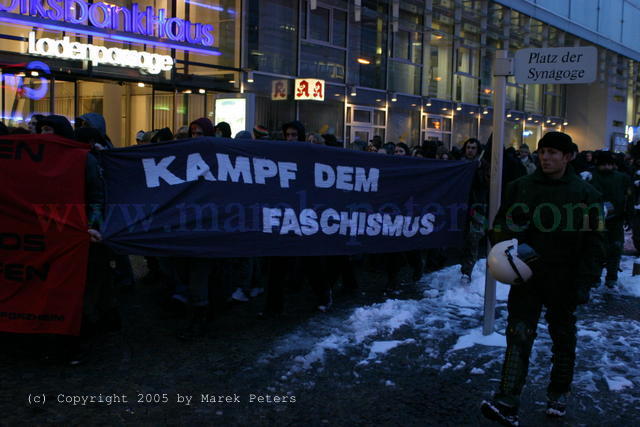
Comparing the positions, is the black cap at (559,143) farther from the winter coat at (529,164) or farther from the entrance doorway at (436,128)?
the entrance doorway at (436,128)

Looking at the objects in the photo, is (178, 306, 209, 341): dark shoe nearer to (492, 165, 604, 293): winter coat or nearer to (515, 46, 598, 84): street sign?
(492, 165, 604, 293): winter coat

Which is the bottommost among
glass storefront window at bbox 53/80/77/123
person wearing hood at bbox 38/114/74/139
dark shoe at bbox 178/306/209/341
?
dark shoe at bbox 178/306/209/341

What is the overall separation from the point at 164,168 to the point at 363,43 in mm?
17186

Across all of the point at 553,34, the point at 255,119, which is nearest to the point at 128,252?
the point at 255,119

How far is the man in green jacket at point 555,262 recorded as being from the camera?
426 cm

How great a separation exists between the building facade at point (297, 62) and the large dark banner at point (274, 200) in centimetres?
936

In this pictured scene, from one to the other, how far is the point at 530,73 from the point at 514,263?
2.42 metres

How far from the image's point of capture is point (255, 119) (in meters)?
18.5

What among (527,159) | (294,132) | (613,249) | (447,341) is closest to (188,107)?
(527,159)

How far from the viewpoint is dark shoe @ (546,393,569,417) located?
439cm

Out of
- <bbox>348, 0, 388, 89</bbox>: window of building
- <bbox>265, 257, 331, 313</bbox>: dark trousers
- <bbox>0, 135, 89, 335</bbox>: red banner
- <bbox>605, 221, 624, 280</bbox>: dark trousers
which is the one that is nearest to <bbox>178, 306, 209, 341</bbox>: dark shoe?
<bbox>265, 257, 331, 313</bbox>: dark trousers

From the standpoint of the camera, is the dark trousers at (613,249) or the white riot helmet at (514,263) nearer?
the white riot helmet at (514,263)

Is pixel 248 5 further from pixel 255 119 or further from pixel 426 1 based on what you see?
pixel 426 1

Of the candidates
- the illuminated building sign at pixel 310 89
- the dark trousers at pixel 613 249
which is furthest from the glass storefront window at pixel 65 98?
the dark trousers at pixel 613 249
